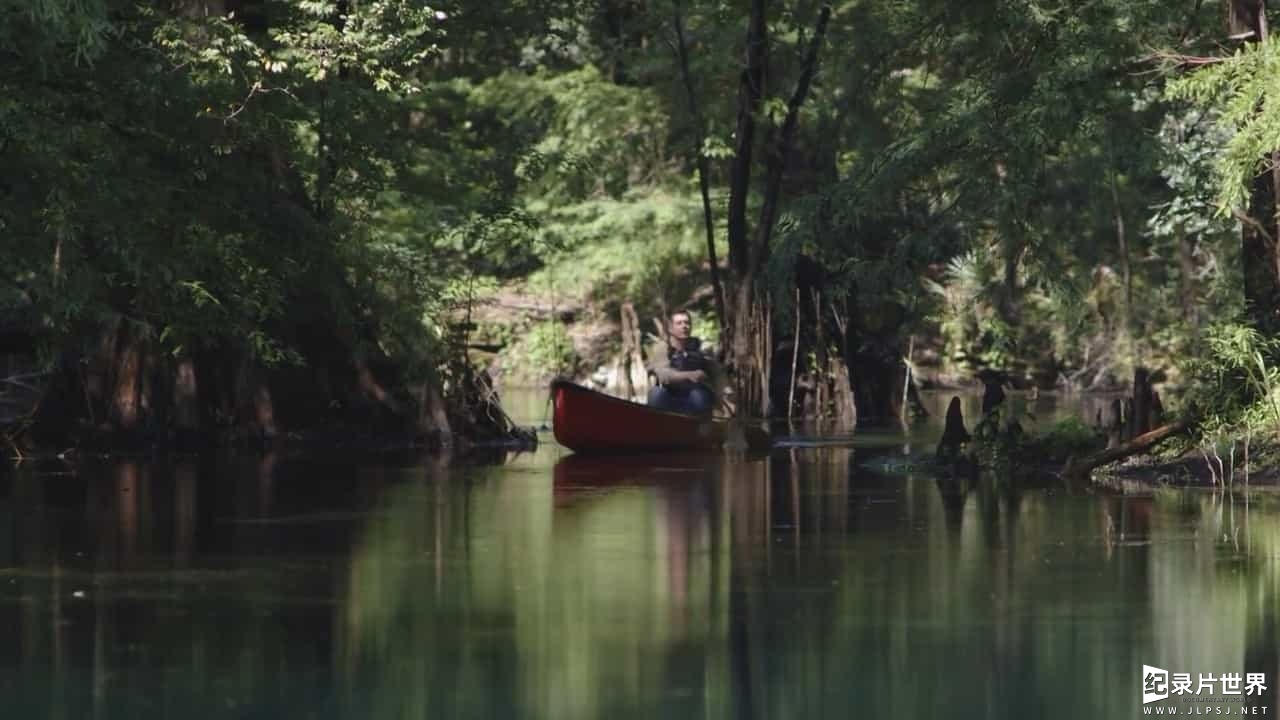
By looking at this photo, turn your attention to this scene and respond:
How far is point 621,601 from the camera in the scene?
443 inches

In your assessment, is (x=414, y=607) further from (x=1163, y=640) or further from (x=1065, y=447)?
(x=1065, y=447)

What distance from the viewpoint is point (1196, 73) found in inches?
693

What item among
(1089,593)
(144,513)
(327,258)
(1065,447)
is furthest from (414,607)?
(327,258)

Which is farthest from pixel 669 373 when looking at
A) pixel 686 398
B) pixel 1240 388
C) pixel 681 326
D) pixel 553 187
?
pixel 553 187

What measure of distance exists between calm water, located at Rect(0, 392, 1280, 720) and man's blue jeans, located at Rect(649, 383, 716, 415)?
20.6ft

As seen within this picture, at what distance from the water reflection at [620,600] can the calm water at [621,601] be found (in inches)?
1.0

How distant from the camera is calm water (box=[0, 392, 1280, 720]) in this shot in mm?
8555

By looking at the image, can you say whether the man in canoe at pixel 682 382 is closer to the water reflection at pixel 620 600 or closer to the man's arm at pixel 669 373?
the man's arm at pixel 669 373

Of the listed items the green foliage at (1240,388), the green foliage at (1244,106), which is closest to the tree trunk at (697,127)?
the green foliage at (1240,388)

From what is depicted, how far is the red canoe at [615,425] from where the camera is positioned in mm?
24062

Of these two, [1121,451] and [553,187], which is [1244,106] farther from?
[553,187]

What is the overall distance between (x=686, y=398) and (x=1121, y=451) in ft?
22.8

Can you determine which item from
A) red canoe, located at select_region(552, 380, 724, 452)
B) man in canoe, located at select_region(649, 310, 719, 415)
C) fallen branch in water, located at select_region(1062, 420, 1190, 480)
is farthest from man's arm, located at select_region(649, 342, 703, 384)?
fallen branch in water, located at select_region(1062, 420, 1190, 480)

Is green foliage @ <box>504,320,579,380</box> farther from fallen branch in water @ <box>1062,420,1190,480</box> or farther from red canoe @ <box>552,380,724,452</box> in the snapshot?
fallen branch in water @ <box>1062,420,1190,480</box>
